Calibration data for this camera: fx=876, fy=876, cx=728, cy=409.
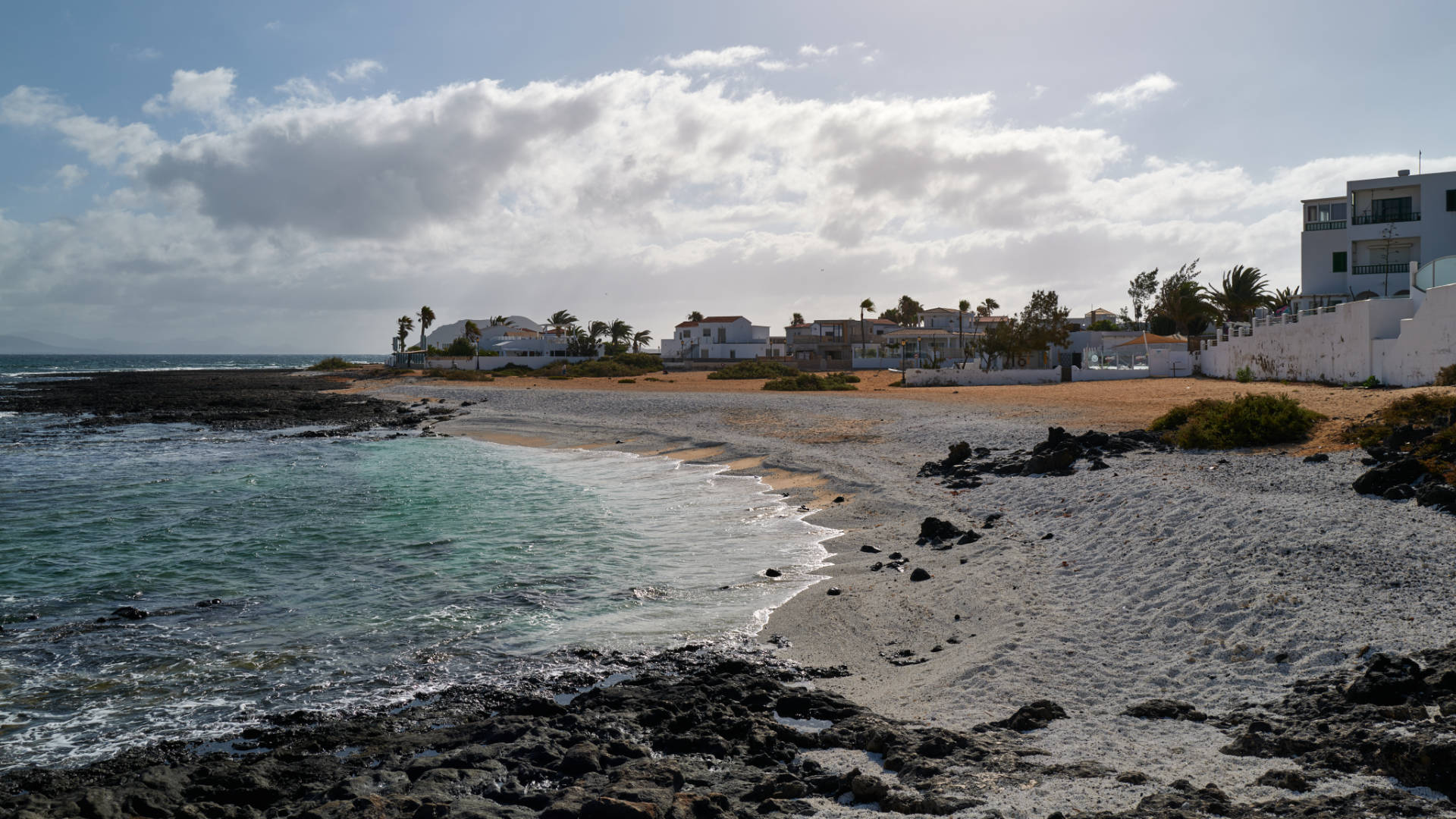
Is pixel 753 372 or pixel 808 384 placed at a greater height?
pixel 753 372

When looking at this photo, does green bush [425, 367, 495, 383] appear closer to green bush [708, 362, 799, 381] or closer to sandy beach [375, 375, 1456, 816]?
green bush [708, 362, 799, 381]

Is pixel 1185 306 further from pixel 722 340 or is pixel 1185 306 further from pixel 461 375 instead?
pixel 461 375

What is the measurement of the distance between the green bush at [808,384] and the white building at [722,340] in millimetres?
43772

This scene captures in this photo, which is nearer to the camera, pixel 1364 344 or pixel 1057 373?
pixel 1364 344

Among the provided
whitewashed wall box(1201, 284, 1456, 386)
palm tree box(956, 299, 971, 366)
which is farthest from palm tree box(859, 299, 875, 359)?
whitewashed wall box(1201, 284, 1456, 386)

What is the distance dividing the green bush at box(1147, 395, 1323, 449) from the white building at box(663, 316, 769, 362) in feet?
263

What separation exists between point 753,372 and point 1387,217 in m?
40.4

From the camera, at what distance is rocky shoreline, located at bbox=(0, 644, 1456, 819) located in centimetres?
548

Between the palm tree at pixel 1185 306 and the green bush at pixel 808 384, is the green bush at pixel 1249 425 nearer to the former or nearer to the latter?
the green bush at pixel 808 384

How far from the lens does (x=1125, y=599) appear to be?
32.3ft

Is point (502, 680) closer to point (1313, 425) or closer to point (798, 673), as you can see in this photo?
point (798, 673)

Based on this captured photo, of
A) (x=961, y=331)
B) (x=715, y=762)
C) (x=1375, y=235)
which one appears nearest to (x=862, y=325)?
(x=961, y=331)

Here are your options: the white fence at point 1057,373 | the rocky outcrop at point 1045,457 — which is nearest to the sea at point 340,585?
the rocky outcrop at point 1045,457

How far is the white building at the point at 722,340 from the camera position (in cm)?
10081
